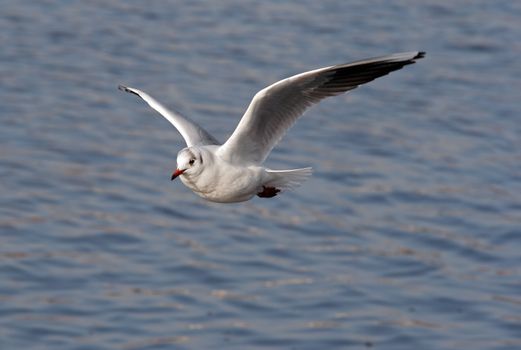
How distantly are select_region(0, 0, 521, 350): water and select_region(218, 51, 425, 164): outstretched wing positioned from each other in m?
3.53

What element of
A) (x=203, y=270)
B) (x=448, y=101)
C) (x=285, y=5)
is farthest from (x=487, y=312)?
(x=285, y=5)

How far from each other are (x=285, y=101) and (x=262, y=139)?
34 cm

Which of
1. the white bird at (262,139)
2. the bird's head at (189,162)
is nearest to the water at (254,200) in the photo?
the white bird at (262,139)

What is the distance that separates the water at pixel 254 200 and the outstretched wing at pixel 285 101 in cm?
Answer: 353

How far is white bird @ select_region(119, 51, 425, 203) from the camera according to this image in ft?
27.3

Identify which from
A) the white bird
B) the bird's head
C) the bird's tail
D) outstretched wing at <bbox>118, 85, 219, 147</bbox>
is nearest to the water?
outstretched wing at <bbox>118, 85, 219, 147</bbox>

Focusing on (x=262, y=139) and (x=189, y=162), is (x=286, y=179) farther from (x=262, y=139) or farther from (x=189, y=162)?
(x=189, y=162)

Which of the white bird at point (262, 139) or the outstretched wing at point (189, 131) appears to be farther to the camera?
the outstretched wing at point (189, 131)

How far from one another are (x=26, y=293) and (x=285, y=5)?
38.6 feet

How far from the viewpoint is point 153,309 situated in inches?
484

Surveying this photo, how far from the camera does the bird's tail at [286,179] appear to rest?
8922 millimetres

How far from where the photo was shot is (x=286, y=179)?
29.5 feet

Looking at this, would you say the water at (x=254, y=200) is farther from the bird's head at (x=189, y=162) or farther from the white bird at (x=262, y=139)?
the bird's head at (x=189, y=162)

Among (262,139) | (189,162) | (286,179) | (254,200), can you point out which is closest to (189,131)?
(262,139)
